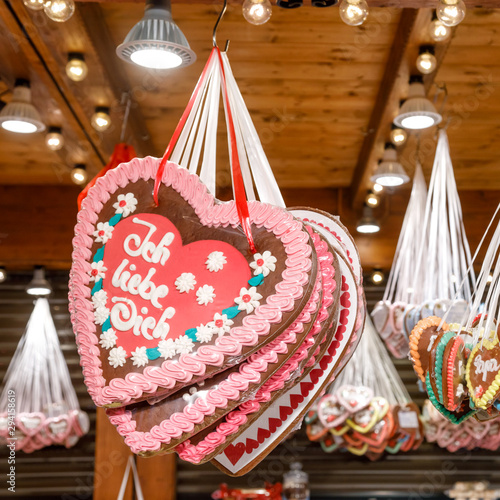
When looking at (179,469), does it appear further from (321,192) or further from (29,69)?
(29,69)

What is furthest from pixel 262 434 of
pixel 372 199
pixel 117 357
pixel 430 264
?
pixel 372 199

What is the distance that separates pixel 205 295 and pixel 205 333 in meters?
0.06

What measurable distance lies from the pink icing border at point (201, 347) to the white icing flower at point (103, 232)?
1cm

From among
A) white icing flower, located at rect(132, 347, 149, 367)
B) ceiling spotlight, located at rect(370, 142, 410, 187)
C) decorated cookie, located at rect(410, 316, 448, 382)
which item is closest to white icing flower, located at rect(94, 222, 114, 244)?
white icing flower, located at rect(132, 347, 149, 367)

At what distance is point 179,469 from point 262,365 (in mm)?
4918

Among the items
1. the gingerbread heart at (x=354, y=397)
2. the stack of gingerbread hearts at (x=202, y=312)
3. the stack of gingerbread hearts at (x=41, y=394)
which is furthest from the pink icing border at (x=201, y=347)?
the stack of gingerbread hearts at (x=41, y=394)

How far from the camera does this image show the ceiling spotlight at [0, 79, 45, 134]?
3.10m

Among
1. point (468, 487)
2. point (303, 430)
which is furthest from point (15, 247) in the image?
point (468, 487)

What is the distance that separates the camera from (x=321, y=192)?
5340mm

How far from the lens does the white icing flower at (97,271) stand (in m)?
1.17

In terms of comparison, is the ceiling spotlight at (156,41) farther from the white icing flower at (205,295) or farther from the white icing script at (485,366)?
the white icing script at (485,366)

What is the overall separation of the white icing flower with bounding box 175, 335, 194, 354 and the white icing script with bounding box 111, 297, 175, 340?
32 mm

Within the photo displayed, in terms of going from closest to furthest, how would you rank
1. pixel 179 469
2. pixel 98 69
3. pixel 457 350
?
pixel 457 350
pixel 98 69
pixel 179 469

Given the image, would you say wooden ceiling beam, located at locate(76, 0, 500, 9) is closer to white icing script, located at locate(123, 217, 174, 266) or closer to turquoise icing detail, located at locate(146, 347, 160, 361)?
white icing script, located at locate(123, 217, 174, 266)
